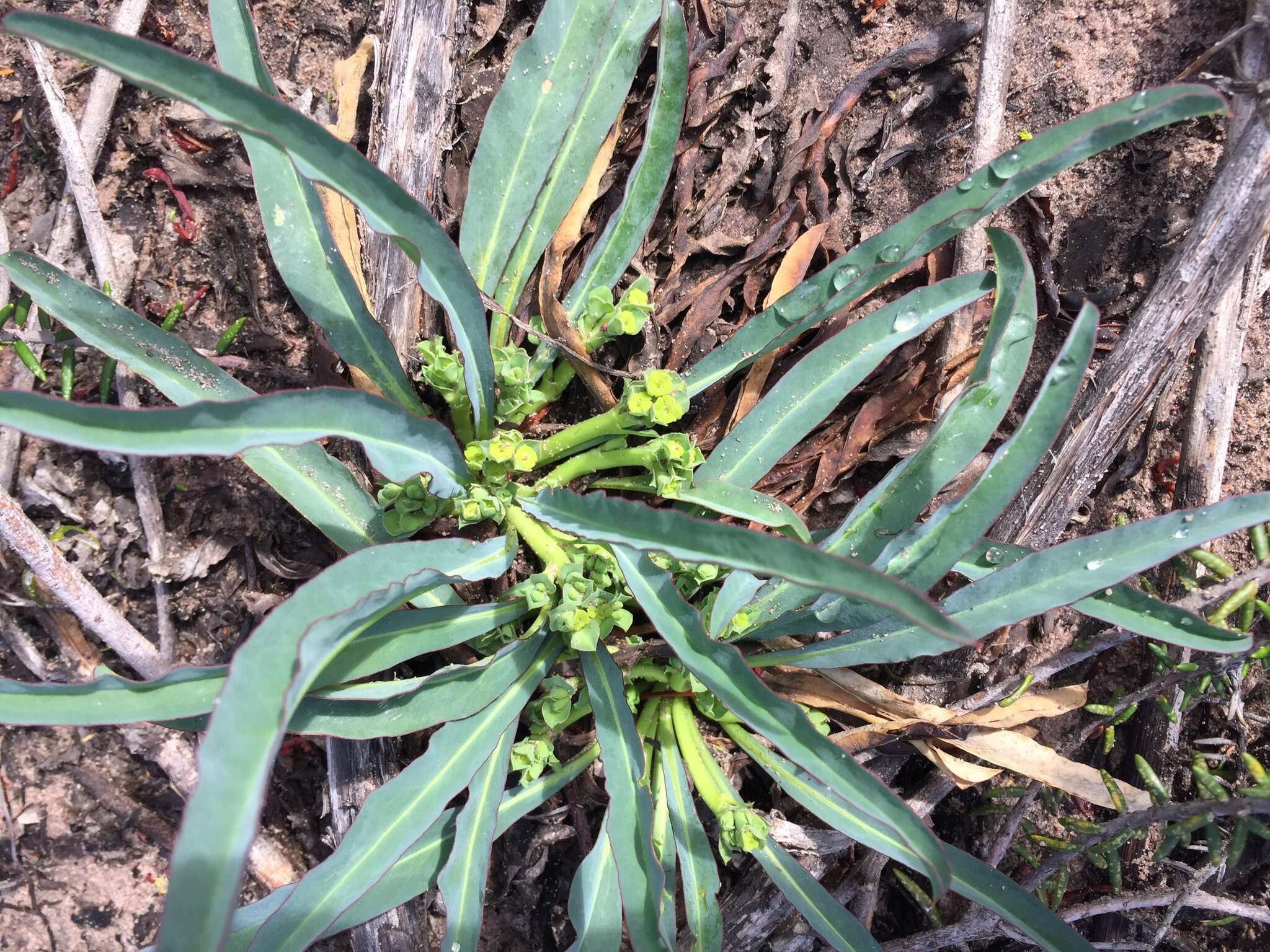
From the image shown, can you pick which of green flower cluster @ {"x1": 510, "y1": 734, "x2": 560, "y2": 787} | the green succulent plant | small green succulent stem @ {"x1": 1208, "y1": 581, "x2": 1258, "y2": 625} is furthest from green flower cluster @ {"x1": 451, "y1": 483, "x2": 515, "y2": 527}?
small green succulent stem @ {"x1": 1208, "y1": 581, "x2": 1258, "y2": 625}

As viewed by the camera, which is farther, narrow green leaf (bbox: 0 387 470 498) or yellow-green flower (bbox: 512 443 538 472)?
yellow-green flower (bbox: 512 443 538 472)

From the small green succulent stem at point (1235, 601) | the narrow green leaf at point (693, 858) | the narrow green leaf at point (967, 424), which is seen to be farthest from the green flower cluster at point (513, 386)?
the small green succulent stem at point (1235, 601)

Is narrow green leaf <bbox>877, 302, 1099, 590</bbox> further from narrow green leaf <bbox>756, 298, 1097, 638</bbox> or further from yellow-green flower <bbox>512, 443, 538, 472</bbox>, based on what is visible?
yellow-green flower <bbox>512, 443, 538, 472</bbox>

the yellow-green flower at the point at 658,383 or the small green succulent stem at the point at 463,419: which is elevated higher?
the small green succulent stem at the point at 463,419

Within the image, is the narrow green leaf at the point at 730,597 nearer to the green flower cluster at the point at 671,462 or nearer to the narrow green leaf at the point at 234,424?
the green flower cluster at the point at 671,462

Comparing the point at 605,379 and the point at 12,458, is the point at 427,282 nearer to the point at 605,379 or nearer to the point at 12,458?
the point at 605,379
